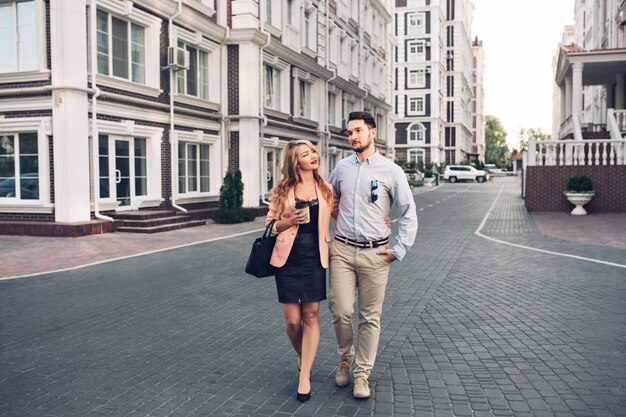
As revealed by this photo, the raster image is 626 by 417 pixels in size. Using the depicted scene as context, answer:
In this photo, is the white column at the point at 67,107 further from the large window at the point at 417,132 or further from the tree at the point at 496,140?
the tree at the point at 496,140

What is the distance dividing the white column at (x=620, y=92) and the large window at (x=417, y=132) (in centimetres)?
4768

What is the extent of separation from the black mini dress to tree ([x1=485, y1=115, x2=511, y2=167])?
500 ft

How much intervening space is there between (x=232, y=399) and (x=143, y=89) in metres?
15.0

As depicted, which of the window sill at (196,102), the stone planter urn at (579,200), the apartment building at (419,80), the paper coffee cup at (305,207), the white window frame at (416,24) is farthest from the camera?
the white window frame at (416,24)

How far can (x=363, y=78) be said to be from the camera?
38719 millimetres

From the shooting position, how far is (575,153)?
21.0 meters

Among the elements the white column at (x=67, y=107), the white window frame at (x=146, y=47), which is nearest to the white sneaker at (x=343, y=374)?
the white column at (x=67, y=107)

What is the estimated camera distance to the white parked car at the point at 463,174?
6100 centimetres

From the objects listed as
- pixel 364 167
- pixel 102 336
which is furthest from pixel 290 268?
pixel 102 336

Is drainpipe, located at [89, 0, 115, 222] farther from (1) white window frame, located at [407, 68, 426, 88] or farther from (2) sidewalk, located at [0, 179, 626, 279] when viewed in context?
(1) white window frame, located at [407, 68, 426, 88]

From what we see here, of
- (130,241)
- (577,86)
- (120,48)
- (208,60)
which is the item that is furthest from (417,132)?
(130,241)

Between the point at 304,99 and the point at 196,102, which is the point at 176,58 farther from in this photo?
the point at 304,99

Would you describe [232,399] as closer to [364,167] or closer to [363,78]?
[364,167]

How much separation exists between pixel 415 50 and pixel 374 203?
241ft
